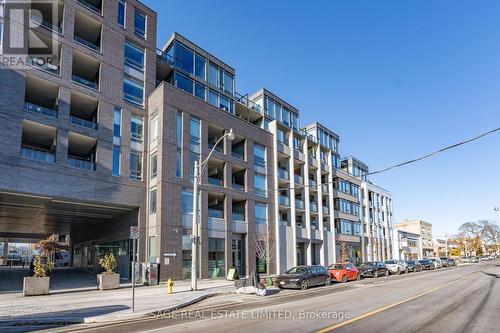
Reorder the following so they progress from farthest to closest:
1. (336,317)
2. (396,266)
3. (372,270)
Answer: (396,266)
(372,270)
(336,317)

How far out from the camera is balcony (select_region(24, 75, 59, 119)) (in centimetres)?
2506

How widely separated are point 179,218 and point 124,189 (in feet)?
15.6

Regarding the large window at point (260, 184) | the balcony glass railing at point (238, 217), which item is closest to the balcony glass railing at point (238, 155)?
the large window at point (260, 184)

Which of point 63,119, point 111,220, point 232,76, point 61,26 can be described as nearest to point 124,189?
point 63,119

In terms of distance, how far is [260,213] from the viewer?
38.1 m

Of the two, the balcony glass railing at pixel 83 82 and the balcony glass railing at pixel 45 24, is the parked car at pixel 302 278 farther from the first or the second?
the balcony glass railing at pixel 45 24

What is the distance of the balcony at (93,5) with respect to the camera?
29.3m

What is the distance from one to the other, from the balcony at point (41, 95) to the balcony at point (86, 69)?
75.4 inches

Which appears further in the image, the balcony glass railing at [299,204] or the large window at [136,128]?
→ the balcony glass railing at [299,204]

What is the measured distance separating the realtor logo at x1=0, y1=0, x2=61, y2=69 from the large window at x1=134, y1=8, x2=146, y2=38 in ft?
21.4

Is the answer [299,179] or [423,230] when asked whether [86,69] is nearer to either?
[299,179]

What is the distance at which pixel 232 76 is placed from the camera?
40.5 metres

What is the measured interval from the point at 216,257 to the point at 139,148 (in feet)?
36.4

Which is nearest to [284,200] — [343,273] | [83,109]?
[343,273]
